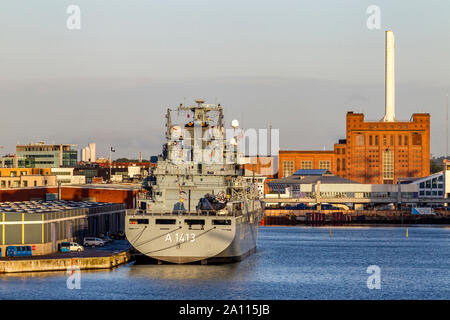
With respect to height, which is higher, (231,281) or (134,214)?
(134,214)

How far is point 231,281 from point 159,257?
801cm

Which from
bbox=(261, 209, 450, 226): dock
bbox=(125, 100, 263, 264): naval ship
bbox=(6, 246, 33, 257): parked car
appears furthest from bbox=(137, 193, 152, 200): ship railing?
bbox=(261, 209, 450, 226): dock

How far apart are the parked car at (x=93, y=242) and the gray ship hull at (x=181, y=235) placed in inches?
558

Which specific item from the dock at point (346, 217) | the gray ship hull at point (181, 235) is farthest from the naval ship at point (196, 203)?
the dock at point (346, 217)

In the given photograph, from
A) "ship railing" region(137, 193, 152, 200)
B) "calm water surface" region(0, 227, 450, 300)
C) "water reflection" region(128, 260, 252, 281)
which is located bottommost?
"calm water surface" region(0, 227, 450, 300)

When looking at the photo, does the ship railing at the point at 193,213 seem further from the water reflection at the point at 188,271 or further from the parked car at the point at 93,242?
the parked car at the point at 93,242

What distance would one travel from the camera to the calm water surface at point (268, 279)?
196 feet

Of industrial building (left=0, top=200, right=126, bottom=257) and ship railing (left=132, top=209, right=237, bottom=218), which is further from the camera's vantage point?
industrial building (left=0, top=200, right=126, bottom=257)

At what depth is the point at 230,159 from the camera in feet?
273

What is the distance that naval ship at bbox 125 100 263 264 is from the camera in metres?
70.9

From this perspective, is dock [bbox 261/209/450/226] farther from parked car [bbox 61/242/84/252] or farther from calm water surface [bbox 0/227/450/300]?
parked car [bbox 61/242/84/252]

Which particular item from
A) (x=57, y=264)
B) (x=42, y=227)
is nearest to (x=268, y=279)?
(x=57, y=264)
